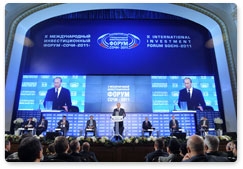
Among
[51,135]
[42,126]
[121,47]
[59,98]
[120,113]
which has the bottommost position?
[51,135]

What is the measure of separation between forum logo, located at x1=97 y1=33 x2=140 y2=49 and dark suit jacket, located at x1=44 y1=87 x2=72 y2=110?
3.88ft

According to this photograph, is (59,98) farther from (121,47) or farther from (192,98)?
(192,98)

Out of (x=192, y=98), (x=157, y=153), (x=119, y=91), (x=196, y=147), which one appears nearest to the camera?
(x=196, y=147)

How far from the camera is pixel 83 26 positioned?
522 centimetres

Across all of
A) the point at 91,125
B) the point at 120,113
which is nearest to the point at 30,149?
the point at 91,125

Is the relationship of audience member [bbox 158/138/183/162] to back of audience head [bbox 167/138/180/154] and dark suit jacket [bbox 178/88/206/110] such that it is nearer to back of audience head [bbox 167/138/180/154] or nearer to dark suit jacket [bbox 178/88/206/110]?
back of audience head [bbox 167/138/180/154]

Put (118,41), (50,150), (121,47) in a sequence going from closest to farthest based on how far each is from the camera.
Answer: (50,150)
(118,41)
(121,47)

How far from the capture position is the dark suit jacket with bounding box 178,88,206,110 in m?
4.48

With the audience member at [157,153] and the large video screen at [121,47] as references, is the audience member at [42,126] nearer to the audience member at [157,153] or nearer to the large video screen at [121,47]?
the large video screen at [121,47]

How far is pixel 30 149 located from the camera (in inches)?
115

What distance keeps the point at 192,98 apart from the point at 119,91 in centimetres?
134

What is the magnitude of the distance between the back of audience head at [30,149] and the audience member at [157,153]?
151cm

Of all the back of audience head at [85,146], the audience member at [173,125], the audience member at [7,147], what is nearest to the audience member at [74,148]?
the back of audience head at [85,146]

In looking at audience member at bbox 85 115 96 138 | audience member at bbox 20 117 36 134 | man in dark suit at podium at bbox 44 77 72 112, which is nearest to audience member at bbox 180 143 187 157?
audience member at bbox 85 115 96 138
